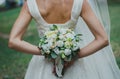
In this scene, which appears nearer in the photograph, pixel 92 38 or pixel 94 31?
pixel 94 31

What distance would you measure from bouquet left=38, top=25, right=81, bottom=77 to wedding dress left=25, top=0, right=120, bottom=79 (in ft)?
0.31

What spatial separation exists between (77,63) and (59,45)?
0.50m

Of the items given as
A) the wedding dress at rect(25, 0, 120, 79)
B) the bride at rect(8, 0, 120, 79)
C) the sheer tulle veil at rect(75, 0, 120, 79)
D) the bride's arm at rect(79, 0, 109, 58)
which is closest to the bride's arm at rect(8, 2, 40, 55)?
the bride at rect(8, 0, 120, 79)

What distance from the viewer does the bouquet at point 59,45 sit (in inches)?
167

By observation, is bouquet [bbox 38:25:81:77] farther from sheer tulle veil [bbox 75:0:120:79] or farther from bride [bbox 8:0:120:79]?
sheer tulle veil [bbox 75:0:120:79]

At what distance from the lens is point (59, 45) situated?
4258mm

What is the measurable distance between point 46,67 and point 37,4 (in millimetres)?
692

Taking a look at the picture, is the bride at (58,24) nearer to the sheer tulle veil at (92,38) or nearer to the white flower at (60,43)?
the white flower at (60,43)

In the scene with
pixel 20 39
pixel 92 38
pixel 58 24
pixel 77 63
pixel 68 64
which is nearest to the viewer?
pixel 20 39

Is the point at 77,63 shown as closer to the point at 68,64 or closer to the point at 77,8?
the point at 68,64

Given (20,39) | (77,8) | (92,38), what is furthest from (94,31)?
(92,38)

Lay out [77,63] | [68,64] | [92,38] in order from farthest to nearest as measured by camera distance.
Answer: [92,38] → [77,63] → [68,64]

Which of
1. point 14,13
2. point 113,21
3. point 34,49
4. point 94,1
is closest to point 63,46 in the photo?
point 34,49

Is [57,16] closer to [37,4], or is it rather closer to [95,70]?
[37,4]
